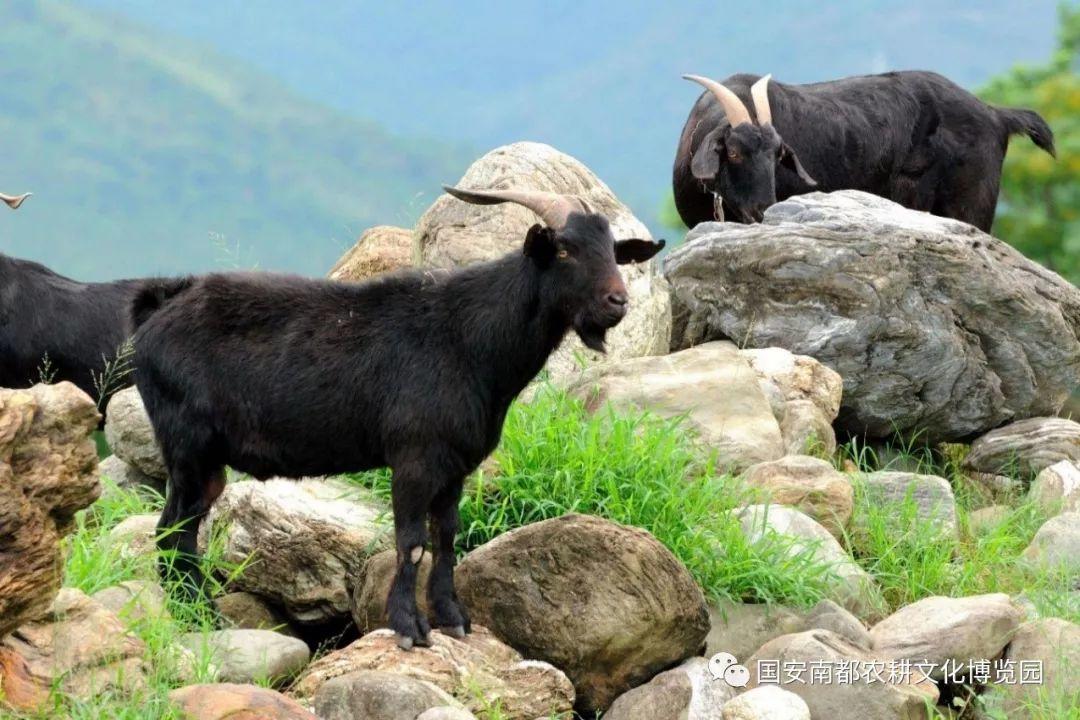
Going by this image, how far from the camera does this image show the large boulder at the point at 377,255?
898 centimetres

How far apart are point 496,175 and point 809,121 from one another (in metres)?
3.23

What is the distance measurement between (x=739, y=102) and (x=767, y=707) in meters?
5.89

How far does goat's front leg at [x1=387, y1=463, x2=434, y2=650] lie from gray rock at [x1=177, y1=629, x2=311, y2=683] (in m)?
0.40

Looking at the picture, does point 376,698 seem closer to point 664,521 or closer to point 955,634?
point 664,521

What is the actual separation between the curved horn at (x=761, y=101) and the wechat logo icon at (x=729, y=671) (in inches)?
205

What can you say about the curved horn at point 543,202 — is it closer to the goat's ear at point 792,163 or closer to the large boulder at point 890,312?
the large boulder at point 890,312

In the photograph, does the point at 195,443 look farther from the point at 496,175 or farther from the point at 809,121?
the point at 809,121

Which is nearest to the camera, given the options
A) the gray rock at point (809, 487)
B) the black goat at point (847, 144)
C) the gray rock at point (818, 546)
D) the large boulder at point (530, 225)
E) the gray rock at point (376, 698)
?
the gray rock at point (376, 698)

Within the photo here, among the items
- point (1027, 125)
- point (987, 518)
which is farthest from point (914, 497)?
point (1027, 125)

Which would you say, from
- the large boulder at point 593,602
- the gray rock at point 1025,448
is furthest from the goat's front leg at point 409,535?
the gray rock at point 1025,448

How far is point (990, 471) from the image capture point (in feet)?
28.3

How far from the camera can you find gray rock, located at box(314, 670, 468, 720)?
16.1ft

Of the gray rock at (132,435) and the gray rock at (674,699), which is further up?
the gray rock at (132,435)

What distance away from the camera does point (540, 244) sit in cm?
563
